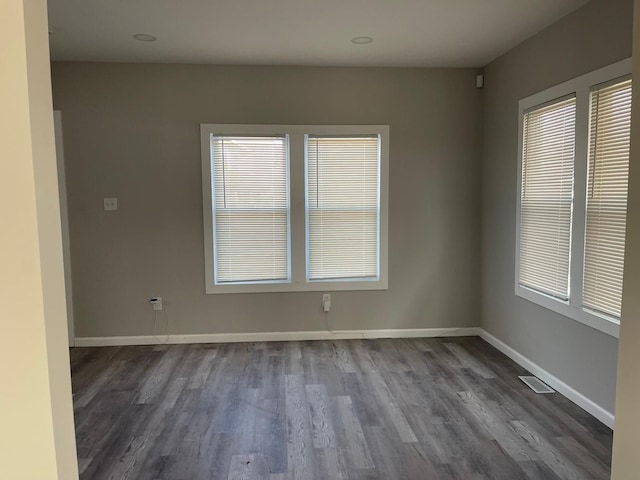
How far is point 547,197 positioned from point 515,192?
425mm

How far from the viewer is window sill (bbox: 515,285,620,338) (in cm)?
244

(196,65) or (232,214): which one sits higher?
(196,65)

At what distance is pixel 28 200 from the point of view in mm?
946

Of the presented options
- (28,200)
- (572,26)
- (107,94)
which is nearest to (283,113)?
(107,94)

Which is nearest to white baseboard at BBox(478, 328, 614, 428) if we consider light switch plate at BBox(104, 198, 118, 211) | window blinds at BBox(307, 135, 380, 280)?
window blinds at BBox(307, 135, 380, 280)

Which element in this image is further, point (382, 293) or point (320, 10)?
point (382, 293)

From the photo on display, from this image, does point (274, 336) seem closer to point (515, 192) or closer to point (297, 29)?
point (515, 192)

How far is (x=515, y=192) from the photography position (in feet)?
11.3

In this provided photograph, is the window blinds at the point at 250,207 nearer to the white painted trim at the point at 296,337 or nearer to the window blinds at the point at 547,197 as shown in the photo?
the white painted trim at the point at 296,337

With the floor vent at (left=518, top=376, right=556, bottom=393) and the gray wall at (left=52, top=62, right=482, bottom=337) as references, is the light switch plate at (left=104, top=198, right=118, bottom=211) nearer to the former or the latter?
the gray wall at (left=52, top=62, right=482, bottom=337)

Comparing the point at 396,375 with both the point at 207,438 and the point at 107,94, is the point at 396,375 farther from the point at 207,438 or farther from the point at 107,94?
the point at 107,94

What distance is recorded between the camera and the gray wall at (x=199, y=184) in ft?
12.3

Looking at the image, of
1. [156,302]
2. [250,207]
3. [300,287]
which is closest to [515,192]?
[300,287]

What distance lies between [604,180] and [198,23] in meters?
2.86
